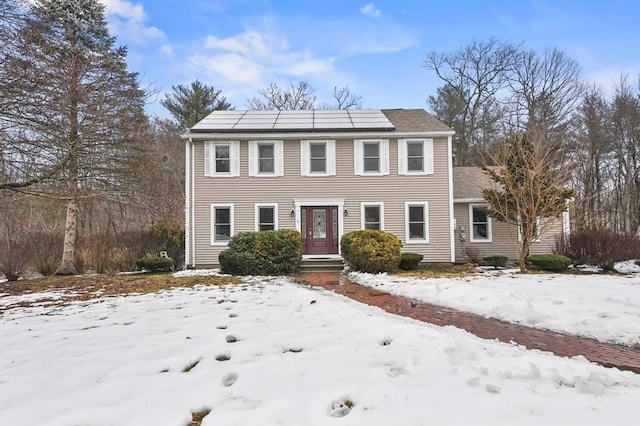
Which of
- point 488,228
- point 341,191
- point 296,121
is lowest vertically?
point 488,228

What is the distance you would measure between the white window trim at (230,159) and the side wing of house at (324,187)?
1.5 inches

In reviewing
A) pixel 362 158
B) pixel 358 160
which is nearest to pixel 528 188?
pixel 362 158

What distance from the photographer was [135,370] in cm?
304

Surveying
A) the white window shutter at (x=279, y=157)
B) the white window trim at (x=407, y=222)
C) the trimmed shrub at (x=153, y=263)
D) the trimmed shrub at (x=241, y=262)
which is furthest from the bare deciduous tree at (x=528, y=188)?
the trimmed shrub at (x=153, y=263)

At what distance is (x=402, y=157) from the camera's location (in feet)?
44.2

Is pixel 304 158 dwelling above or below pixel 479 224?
above

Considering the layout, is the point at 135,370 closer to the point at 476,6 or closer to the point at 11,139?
the point at 11,139

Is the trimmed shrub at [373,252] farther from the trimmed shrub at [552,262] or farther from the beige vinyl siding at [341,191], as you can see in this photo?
the trimmed shrub at [552,262]

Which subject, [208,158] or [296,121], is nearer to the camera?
[208,158]

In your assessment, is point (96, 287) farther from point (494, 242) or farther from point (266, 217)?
point (494, 242)

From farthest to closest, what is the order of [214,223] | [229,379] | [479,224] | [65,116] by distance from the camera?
[479,224], [214,223], [65,116], [229,379]

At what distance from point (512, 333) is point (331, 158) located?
982 cm

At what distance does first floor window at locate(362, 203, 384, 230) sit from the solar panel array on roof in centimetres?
299

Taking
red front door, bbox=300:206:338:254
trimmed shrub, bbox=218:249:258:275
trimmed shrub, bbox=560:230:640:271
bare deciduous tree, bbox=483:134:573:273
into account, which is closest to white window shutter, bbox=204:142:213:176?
red front door, bbox=300:206:338:254
